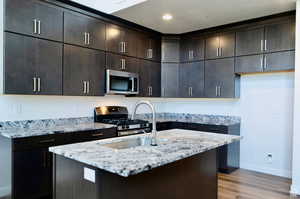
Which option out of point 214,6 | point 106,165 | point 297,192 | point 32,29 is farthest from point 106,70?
point 297,192

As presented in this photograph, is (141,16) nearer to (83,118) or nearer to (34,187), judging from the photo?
(83,118)

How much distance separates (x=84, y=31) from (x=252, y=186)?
3.47 metres

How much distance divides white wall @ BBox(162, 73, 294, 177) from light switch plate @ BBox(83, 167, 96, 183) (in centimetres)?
360

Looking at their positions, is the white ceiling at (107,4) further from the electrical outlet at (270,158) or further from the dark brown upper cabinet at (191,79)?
the electrical outlet at (270,158)

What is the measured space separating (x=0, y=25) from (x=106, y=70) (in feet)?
5.04

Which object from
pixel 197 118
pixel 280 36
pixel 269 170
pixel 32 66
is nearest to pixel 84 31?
pixel 32 66

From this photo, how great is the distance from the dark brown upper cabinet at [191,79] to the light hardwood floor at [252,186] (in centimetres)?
164

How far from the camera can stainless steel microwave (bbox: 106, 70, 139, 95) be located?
12.2ft

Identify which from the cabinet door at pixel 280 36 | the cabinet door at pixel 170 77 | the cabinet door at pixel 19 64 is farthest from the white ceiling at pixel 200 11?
the cabinet door at pixel 19 64

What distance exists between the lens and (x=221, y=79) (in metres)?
4.21

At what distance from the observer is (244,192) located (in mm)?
3133

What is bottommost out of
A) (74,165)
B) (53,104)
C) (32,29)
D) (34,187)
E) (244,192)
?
(244,192)

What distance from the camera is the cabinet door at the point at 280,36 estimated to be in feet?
11.4

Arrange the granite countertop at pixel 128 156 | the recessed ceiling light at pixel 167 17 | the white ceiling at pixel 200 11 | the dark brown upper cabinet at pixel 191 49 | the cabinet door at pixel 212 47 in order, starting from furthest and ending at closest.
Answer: the dark brown upper cabinet at pixel 191 49, the cabinet door at pixel 212 47, the recessed ceiling light at pixel 167 17, the white ceiling at pixel 200 11, the granite countertop at pixel 128 156
